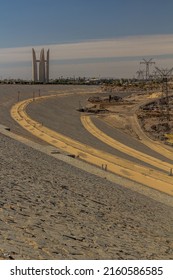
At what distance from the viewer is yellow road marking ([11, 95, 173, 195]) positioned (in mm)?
26828

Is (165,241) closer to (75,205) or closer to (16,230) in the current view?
(75,205)

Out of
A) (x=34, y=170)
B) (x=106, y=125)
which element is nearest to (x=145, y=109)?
(x=106, y=125)

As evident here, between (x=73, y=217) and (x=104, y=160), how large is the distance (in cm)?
1904

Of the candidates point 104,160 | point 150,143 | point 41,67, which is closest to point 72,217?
point 104,160

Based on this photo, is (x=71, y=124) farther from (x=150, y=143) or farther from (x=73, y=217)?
(x=73, y=217)

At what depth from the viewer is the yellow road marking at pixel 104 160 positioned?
2683 centimetres

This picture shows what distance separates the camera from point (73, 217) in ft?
44.4

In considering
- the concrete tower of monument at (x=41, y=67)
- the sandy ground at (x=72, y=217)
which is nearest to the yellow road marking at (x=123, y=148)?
the sandy ground at (x=72, y=217)

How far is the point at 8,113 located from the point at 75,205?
1649 inches

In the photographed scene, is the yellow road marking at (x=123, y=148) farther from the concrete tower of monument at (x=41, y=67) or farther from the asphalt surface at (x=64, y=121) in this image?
the concrete tower of monument at (x=41, y=67)

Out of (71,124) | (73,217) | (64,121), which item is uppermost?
(73,217)

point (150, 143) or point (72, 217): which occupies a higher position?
point (72, 217)

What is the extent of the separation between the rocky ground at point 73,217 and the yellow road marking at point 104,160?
5.70 metres

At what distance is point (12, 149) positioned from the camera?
25375 millimetres
